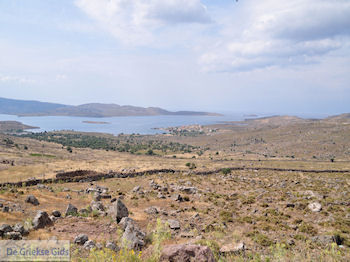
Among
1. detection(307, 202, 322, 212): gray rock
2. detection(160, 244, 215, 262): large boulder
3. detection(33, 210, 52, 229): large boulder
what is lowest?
detection(307, 202, 322, 212): gray rock

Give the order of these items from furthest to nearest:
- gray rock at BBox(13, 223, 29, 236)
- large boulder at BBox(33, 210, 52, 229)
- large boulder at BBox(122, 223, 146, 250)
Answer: large boulder at BBox(33, 210, 52, 229), gray rock at BBox(13, 223, 29, 236), large boulder at BBox(122, 223, 146, 250)

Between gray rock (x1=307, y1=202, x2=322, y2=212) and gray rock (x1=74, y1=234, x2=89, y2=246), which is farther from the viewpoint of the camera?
gray rock (x1=307, y1=202, x2=322, y2=212)

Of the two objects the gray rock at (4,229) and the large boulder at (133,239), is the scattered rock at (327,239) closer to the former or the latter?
the large boulder at (133,239)

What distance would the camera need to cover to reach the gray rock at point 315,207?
12906mm

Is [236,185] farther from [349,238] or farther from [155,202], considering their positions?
[349,238]

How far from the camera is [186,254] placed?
16.0 ft

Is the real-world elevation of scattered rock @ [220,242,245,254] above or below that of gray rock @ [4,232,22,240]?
below

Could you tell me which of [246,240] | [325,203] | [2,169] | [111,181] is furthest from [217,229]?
[2,169]

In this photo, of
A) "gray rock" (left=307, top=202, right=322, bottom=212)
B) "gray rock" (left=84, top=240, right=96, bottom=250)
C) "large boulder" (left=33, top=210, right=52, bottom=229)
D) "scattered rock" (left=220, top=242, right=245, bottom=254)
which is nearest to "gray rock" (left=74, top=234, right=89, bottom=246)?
"gray rock" (left=84, top=240, right=96, bottom=250)

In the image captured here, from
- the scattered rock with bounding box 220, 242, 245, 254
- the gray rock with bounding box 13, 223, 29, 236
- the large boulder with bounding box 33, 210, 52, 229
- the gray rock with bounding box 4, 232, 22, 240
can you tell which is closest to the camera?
the scattered rock with bounding box 220, 242, 245, 254

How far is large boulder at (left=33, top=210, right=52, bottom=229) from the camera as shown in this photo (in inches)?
336

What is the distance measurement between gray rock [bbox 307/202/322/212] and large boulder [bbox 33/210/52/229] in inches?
570

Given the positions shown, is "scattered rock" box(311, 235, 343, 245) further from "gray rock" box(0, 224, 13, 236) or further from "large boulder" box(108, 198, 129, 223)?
"gray rock" box(0, 224, 13, 236)

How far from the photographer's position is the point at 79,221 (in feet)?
31.9
